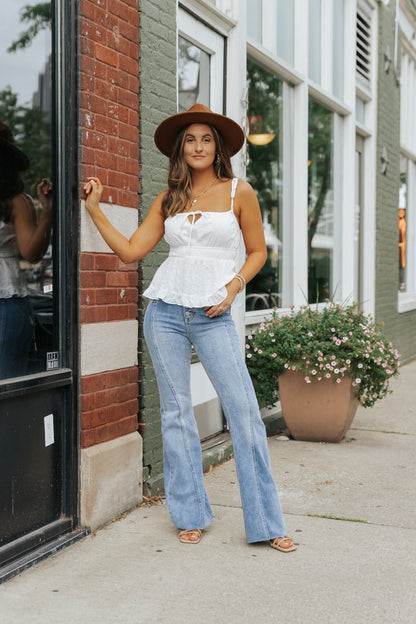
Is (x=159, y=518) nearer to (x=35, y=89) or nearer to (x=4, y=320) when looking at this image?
(x=4, y=320)

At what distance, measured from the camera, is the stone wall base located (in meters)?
4.04

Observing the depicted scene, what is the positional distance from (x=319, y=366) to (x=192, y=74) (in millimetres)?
2284

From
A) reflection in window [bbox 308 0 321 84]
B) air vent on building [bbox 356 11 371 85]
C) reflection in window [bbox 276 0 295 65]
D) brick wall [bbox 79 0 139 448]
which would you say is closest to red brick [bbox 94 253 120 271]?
brick wall [bbox 79 0 139 448]

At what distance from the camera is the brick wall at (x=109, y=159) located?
406 cm

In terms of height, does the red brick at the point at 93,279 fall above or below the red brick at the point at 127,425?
above

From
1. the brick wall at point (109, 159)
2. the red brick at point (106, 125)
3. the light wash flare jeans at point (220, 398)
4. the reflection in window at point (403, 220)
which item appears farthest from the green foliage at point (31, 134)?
the reflection in window at point (403, 220)

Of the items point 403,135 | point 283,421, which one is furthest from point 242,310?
point 403,135

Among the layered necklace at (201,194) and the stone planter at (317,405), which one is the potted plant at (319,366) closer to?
the stone planter at (317,405)

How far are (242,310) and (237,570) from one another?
2.80 m

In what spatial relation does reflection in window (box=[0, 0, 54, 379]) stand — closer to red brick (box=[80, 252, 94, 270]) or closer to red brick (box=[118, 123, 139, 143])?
red brick (box=[80, 252, 94, 270])

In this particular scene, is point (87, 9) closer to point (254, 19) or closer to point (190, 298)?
point (190, 298)

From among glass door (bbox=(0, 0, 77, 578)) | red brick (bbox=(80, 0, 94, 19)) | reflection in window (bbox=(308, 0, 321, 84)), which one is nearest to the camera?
glass door (bbox=(0, 0, 77, 578))

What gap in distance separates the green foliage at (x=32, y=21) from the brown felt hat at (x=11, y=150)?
→ 37 cm

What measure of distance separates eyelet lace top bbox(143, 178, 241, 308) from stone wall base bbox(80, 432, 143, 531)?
2.98ft
